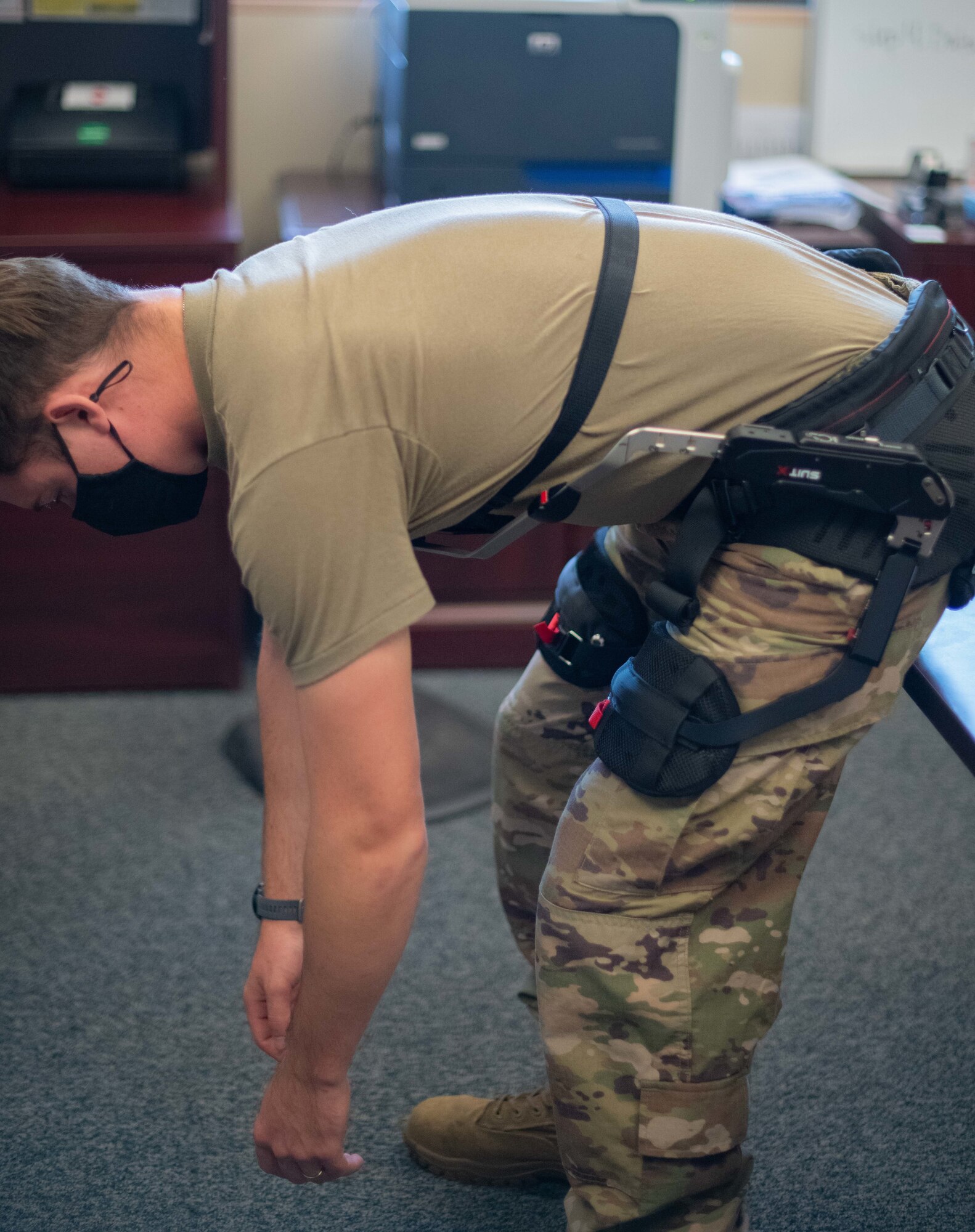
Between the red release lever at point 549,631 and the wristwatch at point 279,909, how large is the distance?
330mm


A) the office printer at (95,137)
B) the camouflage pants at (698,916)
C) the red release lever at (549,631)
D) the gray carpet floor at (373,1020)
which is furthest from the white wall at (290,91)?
the camouflage pants at (698,916)

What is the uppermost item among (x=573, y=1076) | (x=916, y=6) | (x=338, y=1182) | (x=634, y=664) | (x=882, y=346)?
(x=916, y=6)

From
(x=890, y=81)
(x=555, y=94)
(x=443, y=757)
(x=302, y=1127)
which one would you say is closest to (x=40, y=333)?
(x=302, y=1127)

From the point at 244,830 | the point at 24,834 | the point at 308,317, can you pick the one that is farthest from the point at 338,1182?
the point at 308,317

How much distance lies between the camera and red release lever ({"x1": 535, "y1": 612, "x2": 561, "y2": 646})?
120 cm

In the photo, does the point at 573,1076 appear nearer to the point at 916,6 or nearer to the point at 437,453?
the point at 437,453

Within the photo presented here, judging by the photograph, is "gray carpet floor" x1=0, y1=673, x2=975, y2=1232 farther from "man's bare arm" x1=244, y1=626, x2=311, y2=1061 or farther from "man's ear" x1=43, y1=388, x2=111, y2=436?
"man's ear" x1=43, y1=388, x2=111, y2=436

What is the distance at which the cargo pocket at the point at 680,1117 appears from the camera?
0.99 meters

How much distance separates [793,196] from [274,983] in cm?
171

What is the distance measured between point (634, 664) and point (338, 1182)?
0.69 m

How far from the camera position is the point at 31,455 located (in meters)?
0.92

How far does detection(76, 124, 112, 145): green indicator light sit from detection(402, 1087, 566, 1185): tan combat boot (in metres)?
1.61

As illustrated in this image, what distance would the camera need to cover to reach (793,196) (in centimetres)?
222

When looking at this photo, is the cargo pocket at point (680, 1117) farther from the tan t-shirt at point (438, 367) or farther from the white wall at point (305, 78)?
the white wall at point (305, 78)
